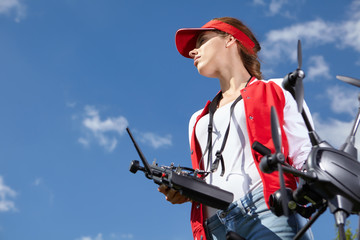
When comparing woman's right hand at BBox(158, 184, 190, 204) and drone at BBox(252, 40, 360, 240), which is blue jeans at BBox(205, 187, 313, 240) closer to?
woman's right hand at BBox(158, 184, 190, 204)

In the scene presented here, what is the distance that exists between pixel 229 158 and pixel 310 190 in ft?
5.14

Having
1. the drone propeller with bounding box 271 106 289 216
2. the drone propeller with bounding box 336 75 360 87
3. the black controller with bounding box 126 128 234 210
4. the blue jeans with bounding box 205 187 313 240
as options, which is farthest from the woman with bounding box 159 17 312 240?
the drone propeller with bounding box 271 106 289 216

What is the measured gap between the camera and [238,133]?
13.0 feet

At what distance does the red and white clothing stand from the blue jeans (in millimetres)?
107

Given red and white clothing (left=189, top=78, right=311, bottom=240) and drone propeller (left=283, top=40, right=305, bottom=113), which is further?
red and white clothing (left=189, top=78, right=311, bottom=240)

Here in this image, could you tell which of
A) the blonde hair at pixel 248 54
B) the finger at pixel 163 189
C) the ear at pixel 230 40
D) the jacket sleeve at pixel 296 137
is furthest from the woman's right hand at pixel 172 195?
the ear at pixel 230 40

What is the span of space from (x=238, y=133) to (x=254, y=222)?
86 cm

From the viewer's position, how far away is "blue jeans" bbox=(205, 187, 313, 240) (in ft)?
10.8

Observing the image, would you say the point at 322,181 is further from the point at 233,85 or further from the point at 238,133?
the point at 233,85

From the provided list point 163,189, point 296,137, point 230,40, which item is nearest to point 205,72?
point 230,40

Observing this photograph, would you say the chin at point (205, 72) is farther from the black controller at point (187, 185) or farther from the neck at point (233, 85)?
the black controller at point (187, 185)

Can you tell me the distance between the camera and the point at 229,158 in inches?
153

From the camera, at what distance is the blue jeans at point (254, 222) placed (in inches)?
129

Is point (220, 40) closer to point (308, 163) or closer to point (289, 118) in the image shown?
point (289, 118)
